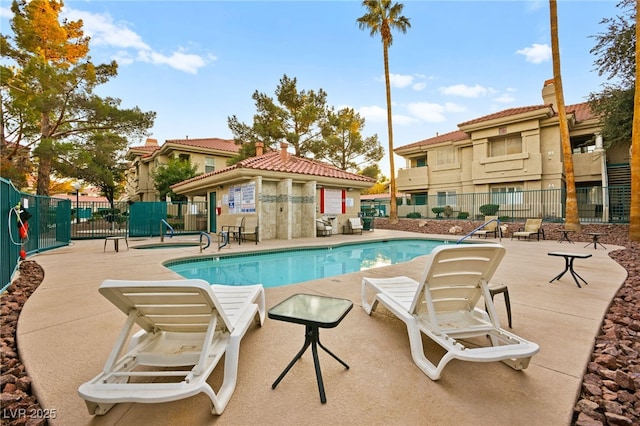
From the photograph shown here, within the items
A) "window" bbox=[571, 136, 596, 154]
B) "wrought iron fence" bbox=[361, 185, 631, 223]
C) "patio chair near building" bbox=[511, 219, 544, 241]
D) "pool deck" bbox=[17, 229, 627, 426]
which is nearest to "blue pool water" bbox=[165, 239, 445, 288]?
"pool deck" bbox=[17, 229, 627, 426]

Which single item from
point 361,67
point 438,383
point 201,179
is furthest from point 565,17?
point 201,179

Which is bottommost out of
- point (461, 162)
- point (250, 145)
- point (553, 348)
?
point (553, 348)

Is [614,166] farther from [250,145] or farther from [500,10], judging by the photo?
[250,145]

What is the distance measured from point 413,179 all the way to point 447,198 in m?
3.65

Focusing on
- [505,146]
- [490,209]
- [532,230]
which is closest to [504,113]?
[505,146]

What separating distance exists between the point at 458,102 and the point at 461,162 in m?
4.84

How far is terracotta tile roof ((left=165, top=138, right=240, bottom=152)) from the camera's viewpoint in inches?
936

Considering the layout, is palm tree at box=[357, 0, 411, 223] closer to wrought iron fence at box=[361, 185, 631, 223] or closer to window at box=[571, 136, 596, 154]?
wrought iron fence at box=[361, 185, 631, 223]

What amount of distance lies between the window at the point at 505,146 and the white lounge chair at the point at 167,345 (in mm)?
22588

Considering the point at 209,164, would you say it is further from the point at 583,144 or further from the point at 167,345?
the point at 583,144

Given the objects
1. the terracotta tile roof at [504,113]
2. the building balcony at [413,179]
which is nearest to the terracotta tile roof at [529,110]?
the terracotta tile roof at [504,113]

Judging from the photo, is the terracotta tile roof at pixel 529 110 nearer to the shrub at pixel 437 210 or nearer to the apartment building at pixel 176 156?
the shrub at pixel 437 210

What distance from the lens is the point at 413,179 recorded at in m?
24.4

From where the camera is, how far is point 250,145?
72.5 ft
